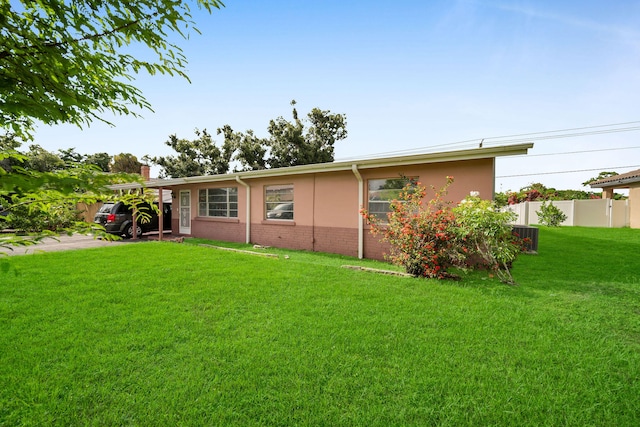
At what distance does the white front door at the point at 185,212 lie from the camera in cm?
1478

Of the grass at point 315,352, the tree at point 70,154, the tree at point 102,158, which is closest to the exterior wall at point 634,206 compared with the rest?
the grass at point 315,352

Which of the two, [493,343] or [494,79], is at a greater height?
[494,79]

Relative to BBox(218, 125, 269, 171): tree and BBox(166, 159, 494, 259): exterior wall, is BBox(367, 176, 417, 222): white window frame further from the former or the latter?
BBox(218, 125, 269, 171): tree

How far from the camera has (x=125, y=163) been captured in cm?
3969

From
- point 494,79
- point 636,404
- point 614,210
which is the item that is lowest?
point 636,404

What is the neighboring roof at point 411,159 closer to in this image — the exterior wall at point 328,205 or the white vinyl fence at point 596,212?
the exterior wall at point 328,205

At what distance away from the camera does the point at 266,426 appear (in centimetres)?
213

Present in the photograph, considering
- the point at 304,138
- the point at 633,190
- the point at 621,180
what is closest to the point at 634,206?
the point at 633,190

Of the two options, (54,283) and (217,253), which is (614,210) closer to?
(217,253)

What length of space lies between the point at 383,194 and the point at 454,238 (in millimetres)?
2896

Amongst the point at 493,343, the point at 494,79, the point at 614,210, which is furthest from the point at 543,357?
the point at 614,210

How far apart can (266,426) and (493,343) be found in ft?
8.78

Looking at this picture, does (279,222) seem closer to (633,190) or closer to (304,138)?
(304,138)

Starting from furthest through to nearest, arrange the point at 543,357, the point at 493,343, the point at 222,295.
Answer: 1. the point at 222,295
2. the point at 493,343
3. the point at 543,357
